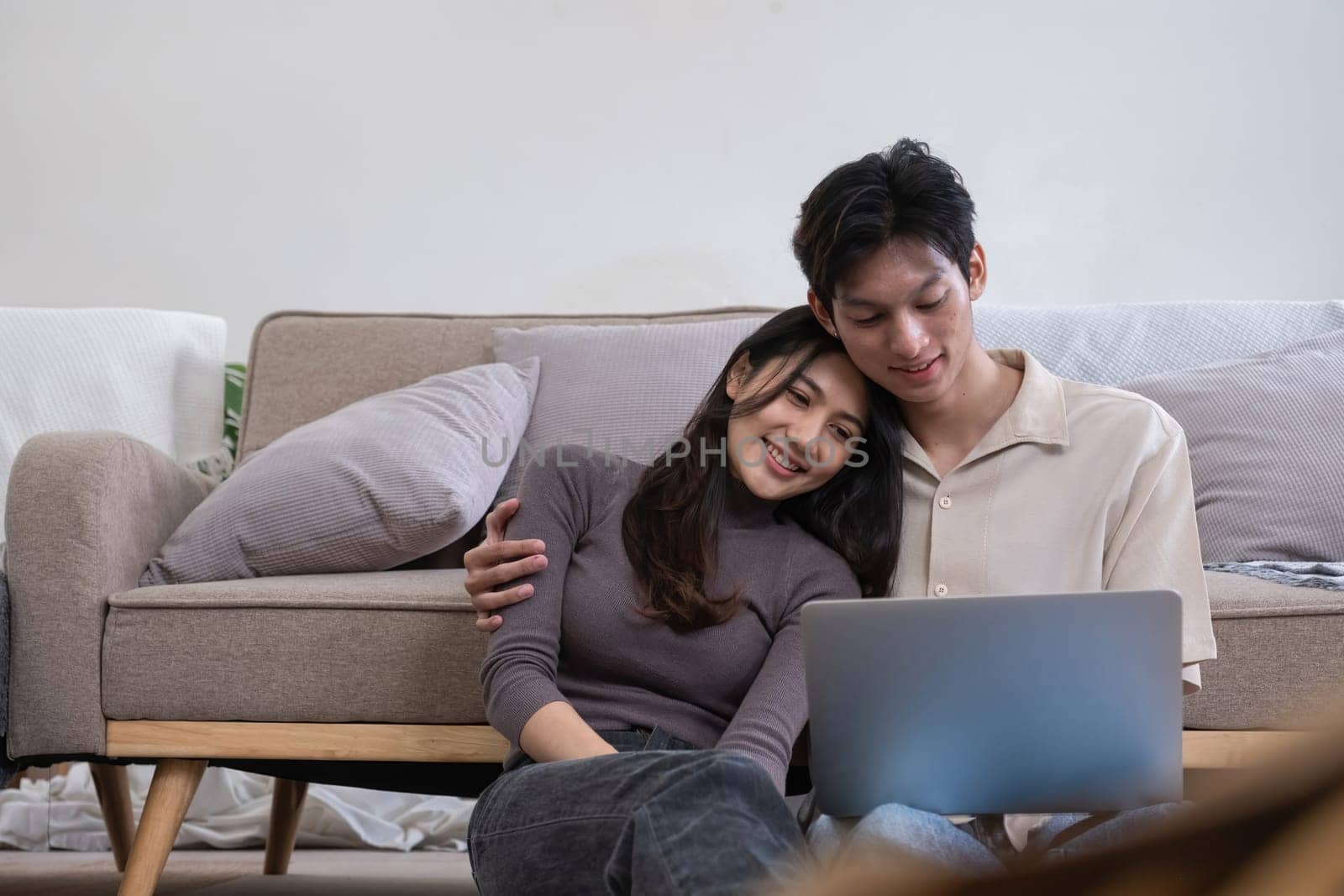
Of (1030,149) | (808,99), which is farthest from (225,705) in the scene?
(1030,149)

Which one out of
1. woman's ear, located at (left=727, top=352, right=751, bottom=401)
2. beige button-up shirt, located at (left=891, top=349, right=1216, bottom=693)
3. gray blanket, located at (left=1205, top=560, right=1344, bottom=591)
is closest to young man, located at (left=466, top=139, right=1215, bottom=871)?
beige button-up shirt, located at (left=891, top=349, right=1216, bottom=693)

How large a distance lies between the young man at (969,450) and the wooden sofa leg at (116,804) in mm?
1045

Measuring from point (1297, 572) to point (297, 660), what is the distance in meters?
1.21

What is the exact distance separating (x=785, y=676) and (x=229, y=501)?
0.86 m

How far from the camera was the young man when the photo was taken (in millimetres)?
1228

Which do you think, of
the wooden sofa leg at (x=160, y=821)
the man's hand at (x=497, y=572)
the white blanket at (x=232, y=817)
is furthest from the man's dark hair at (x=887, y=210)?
the white blanket at (x=232, y=817)

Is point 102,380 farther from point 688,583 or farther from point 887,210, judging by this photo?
point 887,210

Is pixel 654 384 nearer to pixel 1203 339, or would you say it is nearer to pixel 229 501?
pixel 229 501

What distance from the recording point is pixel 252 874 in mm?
2055

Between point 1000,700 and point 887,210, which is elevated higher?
point 887,210

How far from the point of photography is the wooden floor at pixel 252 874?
6.09 feet

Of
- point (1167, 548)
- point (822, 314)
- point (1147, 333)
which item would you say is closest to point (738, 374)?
point (822, 314)

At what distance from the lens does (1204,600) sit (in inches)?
47.5

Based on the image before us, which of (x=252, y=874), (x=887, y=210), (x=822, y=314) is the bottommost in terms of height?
(x=252, y=874)
